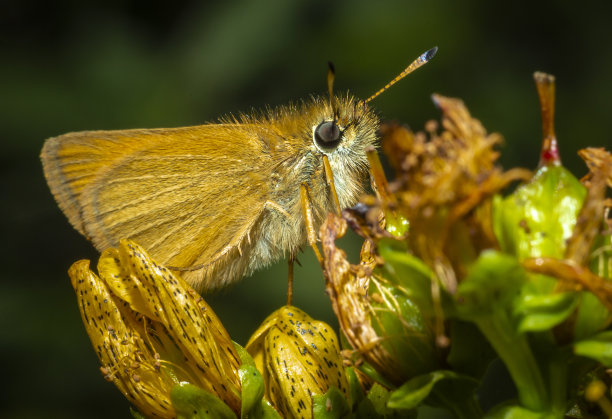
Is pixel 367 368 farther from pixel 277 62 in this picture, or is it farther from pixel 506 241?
pixel 277 62

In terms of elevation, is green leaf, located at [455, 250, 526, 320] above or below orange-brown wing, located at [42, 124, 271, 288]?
below

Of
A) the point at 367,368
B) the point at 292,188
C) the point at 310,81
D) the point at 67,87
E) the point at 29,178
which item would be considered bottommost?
the point at 367,368

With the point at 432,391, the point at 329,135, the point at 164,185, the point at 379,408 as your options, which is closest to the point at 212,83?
the point at 164,185

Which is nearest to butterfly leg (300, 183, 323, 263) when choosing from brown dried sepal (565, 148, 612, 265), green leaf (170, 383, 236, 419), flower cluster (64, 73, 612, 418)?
flower cluster (64, 73, 612, 418)

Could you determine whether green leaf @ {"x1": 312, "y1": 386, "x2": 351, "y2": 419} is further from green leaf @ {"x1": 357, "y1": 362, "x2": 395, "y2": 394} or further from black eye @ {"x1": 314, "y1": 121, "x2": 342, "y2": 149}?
black eye @ {"x1": 314, "y1": 121, "x2": 342, "y2": 149}

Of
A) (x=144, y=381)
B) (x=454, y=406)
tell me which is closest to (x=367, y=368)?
(x=454, y=406)

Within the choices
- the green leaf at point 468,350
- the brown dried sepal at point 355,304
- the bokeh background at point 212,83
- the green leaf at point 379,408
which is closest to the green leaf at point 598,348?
the green leaf at point 468,350
